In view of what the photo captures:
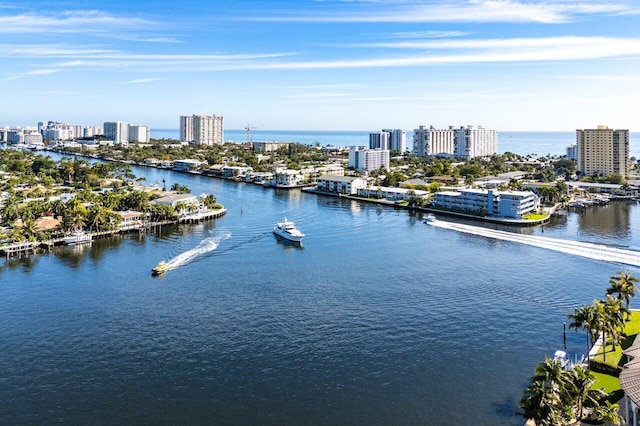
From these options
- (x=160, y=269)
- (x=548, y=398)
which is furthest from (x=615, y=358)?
(x=160, y=269)

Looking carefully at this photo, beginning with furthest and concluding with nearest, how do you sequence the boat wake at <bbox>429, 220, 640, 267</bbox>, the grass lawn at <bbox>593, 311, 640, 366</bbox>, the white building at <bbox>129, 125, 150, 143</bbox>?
the white building at <bbox>129, 125, 150, 143</bbox>, the boat wake at <bbox>429, 220, 640, 267</bbox>, the grass lawn at <bbox>593, 311, 640, 366</bbox>

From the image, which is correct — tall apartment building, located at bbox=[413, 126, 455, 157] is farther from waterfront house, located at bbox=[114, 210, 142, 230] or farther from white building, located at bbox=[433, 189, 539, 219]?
waterfront house, located at bbox=[114, 210, 142, 230]

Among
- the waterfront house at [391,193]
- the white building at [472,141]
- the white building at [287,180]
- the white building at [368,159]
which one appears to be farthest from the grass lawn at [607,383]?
the white building at [472,141]

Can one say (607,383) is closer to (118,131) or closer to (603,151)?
(603,151)

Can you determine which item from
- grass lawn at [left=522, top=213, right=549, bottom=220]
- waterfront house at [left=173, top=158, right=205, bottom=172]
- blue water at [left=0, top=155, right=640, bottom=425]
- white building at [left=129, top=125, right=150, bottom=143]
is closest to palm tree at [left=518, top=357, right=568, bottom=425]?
blue water at [left=0, top=155, right=640, bottom=425]

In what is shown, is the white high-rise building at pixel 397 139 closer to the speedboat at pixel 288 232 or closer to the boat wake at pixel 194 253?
the speedboat at pixel 288 232

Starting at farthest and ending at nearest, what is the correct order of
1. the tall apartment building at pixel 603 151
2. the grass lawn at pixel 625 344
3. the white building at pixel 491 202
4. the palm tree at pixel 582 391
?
1. the tall apartment building at pixel 603 151
2. the white building at pixel 491 202
3. the grass lawn at pixel 625 344
4. the palm tree at pixel 582 391
